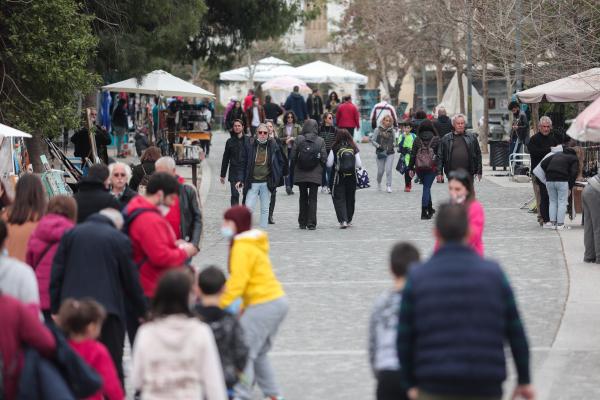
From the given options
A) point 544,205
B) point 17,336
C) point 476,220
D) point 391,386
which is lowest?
point 391,386

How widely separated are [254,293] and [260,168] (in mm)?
7980

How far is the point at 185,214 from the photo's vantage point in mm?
7535

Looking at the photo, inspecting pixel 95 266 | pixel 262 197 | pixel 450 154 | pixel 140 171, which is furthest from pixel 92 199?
pixel 450 154

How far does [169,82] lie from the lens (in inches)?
726

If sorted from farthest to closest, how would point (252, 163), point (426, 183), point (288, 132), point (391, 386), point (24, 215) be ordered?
point (288, 132) < point (426, 183) < point (252, 163) < point (24, 215) < point (391, 386)

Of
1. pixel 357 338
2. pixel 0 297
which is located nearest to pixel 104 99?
pixel 357 338

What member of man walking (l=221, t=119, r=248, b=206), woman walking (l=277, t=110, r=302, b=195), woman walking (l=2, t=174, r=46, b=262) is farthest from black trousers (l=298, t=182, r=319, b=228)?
woman walking (l=2, t=174, r=46, b=262)

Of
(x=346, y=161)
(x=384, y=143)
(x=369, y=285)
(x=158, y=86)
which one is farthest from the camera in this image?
(x=384, y=143)

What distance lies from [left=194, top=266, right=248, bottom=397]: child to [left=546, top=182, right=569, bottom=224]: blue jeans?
9.63 metres

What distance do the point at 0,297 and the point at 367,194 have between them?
15833 millimetres

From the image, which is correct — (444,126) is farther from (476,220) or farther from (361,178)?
(476,220)

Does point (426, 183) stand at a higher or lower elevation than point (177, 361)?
higher

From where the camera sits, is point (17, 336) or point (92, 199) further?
point (92, 199)

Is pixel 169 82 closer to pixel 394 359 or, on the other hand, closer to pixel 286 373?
pixel 286 373
